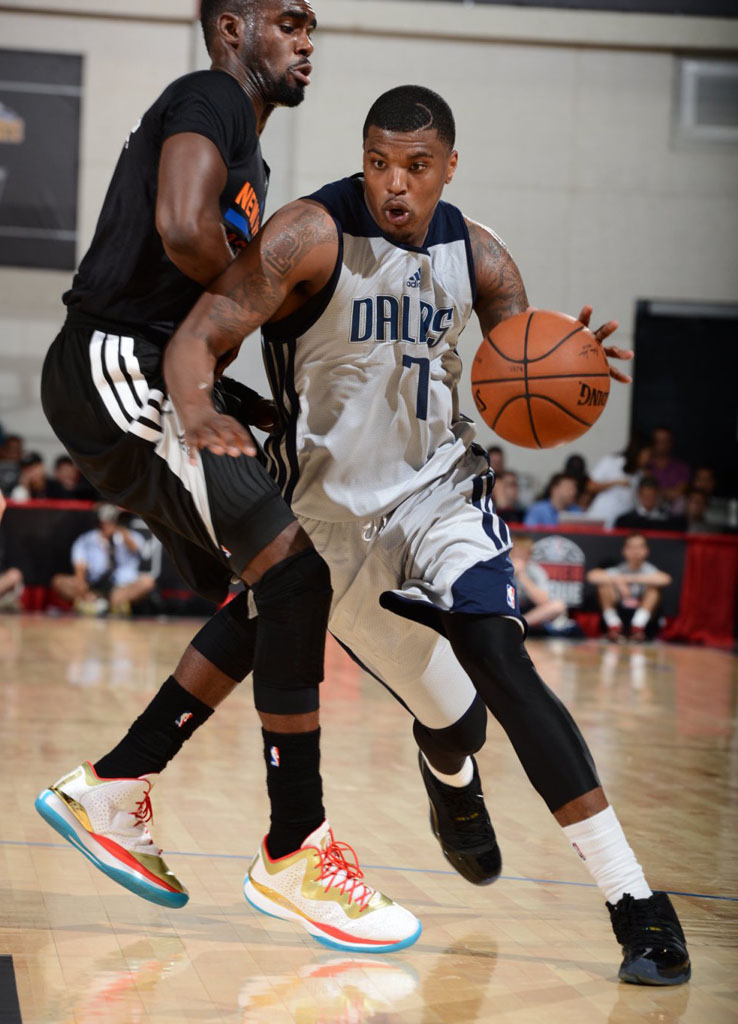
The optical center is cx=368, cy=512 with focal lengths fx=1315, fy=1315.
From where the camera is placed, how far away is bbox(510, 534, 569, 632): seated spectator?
11.6m

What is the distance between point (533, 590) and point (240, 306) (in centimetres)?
905

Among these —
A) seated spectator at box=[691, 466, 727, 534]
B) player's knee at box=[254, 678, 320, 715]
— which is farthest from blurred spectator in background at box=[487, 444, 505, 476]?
player's knee at box=[254, 678, 320, 715]

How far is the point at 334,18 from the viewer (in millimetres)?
15031

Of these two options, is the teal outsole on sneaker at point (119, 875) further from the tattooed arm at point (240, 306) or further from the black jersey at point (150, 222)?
the black jersey at point (150, 222)

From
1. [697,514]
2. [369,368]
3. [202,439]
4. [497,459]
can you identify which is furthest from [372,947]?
[697,514]

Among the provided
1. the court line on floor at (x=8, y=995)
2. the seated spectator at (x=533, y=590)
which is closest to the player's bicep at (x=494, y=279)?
the court line on floor at (x=8, y=995)

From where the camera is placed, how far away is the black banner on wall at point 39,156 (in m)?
14.8

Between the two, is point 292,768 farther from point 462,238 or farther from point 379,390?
point 462,238

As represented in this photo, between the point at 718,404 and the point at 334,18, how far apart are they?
6414 millimetres

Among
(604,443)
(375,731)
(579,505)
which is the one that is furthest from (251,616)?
(604,443)

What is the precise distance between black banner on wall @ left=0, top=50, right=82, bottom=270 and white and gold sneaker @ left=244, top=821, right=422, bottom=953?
13.0 m

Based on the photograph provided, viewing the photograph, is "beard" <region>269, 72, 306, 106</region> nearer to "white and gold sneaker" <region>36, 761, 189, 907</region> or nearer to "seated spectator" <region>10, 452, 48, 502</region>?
"white and gold sneaker" <region>36, 761, 189, 907</region>

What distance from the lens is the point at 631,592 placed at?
12102 mm

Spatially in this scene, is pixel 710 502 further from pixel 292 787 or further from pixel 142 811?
pixel 292 787
